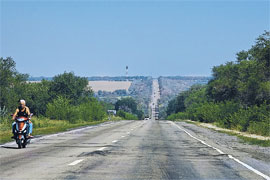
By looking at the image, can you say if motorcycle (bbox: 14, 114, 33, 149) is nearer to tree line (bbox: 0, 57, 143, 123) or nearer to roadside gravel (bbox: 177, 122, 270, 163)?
roadside gravel (bbox: 177, 122, 270, 163)

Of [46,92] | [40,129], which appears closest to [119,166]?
[40,129]

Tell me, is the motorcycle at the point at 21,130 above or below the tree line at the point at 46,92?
below

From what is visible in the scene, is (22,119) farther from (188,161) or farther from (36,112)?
(36,112)

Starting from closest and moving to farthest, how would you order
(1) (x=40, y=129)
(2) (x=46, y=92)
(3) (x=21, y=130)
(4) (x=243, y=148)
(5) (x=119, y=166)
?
(5) (x=119, y=166), (3) (x=21, y=130), (4) (x=243, y=148), (1) (x=40, y=129), (2) (x=46, y=92)

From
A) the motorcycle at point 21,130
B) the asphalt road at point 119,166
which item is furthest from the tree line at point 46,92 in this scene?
the asphalt road at point 119,166

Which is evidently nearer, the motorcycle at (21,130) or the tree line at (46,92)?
the motorcycle at (21,130)

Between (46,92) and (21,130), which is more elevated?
(46,92)

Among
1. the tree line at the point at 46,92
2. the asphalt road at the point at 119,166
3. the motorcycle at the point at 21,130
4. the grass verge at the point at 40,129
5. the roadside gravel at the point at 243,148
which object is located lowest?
the roadside gravel at the point at 243,148

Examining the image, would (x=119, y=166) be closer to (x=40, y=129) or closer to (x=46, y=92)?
(x=40, y=129)

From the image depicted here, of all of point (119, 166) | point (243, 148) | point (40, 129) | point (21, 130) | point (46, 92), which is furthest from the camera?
point (46, 92)

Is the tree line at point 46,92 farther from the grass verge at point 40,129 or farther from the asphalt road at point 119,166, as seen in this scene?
the asphalt road at point 119,166

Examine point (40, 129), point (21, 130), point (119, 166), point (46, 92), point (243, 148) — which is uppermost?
point (46, 92)

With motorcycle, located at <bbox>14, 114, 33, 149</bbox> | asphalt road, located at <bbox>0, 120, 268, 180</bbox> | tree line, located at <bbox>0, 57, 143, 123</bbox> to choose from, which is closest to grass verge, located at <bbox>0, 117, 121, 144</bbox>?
motorcycle, located at <bbox>14, 114, 33, 149</bbox>

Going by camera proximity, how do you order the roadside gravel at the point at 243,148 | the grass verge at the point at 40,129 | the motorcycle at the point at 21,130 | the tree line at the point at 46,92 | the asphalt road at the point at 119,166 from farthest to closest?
the tree line at the point at 46,92
the grass verge at the point at 40,129
the motorcycle at the point at 21,130
the roadside gravel at the point at 243,148
the asphalt road at the point at 119,166
